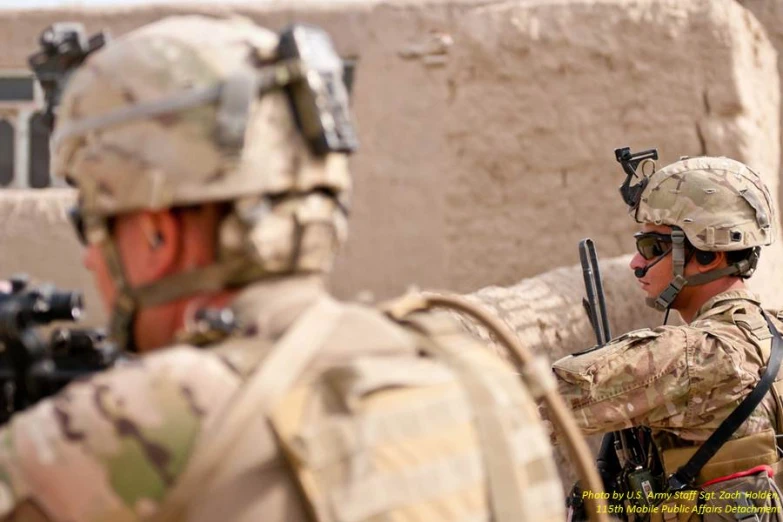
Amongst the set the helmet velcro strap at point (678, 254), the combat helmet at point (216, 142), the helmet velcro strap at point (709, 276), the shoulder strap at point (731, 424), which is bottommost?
the shoulder strap at point (731, 424)

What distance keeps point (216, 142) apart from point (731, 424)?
9.20ft

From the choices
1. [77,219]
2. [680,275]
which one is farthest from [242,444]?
[680,275]

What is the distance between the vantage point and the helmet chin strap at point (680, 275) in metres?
Answer: 4.49

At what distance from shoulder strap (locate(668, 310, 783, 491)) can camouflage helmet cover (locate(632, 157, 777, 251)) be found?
1.59 ft

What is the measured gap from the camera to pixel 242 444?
1.58 metres

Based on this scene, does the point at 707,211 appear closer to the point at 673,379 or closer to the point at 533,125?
the point at 673,379

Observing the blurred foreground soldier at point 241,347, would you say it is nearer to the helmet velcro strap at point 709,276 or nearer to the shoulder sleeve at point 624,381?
the shoulder sleeve at point 624,381

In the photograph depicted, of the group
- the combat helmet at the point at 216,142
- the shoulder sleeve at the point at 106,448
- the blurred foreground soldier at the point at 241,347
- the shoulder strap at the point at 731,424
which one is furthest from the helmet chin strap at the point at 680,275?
the shoulder sleeve at the point at 106,448

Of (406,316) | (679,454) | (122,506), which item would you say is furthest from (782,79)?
(122,506)

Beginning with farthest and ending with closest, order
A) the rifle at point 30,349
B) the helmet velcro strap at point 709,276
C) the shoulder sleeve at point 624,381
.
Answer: the helmet velcro strap at point 709,276
the shoulder sleeve at point 624,381
the rifle at point 30,349

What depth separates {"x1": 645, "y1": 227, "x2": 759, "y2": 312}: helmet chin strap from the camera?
4.49 meters

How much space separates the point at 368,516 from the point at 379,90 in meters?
5.68

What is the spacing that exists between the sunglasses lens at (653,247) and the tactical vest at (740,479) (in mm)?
446

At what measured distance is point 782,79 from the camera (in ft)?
25.2
